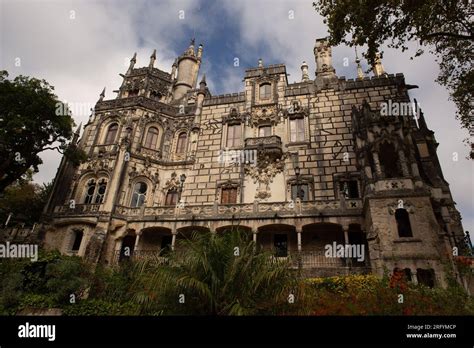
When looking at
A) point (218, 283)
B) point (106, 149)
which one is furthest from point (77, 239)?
point (218, 283)

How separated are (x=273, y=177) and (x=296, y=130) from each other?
498cm

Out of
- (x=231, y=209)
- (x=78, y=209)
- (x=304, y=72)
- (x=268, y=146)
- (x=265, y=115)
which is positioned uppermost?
(x=304, y=72)

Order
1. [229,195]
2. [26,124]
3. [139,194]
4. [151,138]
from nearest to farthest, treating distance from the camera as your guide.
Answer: [26,124], [229,195], [139,194], [151,138]

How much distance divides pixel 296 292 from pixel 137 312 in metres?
3.92

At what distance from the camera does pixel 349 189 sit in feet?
70.8

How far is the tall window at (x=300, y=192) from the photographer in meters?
22.2

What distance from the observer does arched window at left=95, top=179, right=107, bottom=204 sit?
2333 cm

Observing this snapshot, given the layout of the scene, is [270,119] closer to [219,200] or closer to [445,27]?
[219,200]

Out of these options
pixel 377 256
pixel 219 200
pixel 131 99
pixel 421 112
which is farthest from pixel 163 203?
pixel 421 112

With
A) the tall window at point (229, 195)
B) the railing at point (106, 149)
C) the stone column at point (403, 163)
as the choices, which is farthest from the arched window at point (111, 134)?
the stone column at point (403, 163)

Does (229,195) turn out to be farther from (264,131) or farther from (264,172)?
(264,131)

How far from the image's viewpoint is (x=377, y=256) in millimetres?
15148

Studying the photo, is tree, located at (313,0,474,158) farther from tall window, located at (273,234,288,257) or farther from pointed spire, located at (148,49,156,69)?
pointed spire, located at (148,49,156,69)

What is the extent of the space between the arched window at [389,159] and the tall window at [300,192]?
5.72 meters
